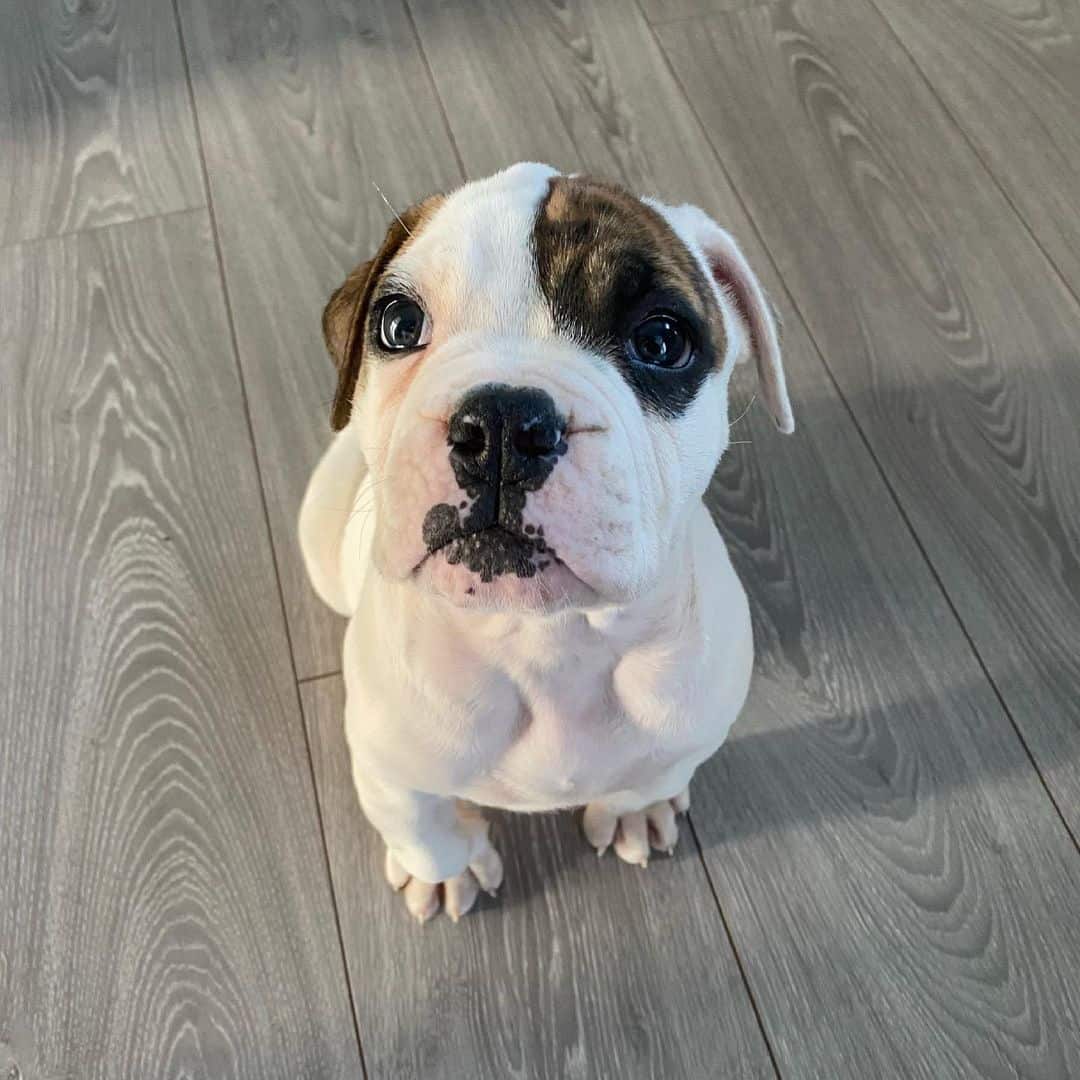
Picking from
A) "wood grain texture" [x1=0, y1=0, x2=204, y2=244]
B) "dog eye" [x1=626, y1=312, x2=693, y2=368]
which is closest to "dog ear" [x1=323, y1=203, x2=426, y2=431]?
"dog eye" [x1=626, y1=312, x2=693, y2=368]

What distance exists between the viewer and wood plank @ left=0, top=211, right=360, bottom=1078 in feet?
4.30

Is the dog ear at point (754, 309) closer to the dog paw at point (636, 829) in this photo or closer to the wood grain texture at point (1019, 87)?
the dog paw at point (636, 829)

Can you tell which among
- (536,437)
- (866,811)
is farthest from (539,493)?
(866,811)

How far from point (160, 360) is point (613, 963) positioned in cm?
114

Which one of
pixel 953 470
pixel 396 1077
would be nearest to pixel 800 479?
pixel 953 470

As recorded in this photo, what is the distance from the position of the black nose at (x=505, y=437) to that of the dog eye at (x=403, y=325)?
0.15 meters

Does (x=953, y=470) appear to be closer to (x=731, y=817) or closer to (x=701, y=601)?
(x=731, y=817)

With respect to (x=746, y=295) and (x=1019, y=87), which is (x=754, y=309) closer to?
(x=746, y=295)

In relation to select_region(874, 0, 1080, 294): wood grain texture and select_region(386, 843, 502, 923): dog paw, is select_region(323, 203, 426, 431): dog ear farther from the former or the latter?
select_region(874, 0, 1080, 294): wood grain texture

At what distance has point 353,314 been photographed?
1.00 meters

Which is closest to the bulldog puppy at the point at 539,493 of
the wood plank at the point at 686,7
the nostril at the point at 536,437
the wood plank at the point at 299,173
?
the nostril at the point at 536,437

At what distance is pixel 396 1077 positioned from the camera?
127cm

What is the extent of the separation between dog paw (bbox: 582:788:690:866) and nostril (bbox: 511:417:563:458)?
2.34 ft

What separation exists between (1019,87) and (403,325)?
168 cm
